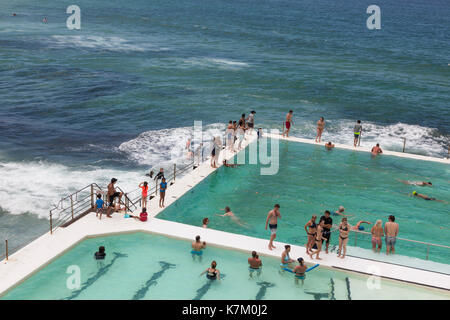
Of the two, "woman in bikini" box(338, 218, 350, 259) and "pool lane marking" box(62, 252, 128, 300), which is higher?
"woman in bikini" box(338, 218, 350, 259)

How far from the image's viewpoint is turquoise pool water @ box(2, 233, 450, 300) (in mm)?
14695

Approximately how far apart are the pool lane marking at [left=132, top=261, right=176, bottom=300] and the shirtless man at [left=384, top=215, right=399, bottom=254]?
743 centimetres

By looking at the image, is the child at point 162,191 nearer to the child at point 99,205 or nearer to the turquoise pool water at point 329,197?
the turquoise pool water at point 329,197

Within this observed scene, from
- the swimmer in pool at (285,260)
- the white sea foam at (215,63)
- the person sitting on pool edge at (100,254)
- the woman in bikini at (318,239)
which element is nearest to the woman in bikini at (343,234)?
the woman in bikini at (318,239)

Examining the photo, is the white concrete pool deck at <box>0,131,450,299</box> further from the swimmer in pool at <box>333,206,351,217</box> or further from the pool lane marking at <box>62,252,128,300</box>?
the swimmer in pool at <box>333,206,351,217</box>

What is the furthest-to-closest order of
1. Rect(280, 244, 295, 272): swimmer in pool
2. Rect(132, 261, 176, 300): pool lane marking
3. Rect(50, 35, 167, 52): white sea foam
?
Rect(50, 35, 167, 52): white sea foam < Rect(280, 244, 295, 272): swimmer in pool < Rect(132, 261, 176, 300): pool lane marking

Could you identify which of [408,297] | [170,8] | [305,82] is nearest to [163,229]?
[408,297]

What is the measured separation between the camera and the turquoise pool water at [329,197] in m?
19.2

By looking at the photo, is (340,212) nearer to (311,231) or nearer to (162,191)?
(311,231)

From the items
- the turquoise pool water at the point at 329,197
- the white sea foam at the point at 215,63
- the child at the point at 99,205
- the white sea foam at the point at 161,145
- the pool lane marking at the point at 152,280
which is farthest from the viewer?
the white sea foam at the point at 215,63

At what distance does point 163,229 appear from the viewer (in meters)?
18.3

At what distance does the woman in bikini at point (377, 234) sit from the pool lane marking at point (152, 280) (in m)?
7.06

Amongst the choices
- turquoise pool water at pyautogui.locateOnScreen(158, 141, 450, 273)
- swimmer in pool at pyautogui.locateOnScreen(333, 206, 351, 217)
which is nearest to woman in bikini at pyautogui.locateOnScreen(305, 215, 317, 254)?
turquoise pool water at pyautogui.locateOnScreen(158, 141, 450, 273)
